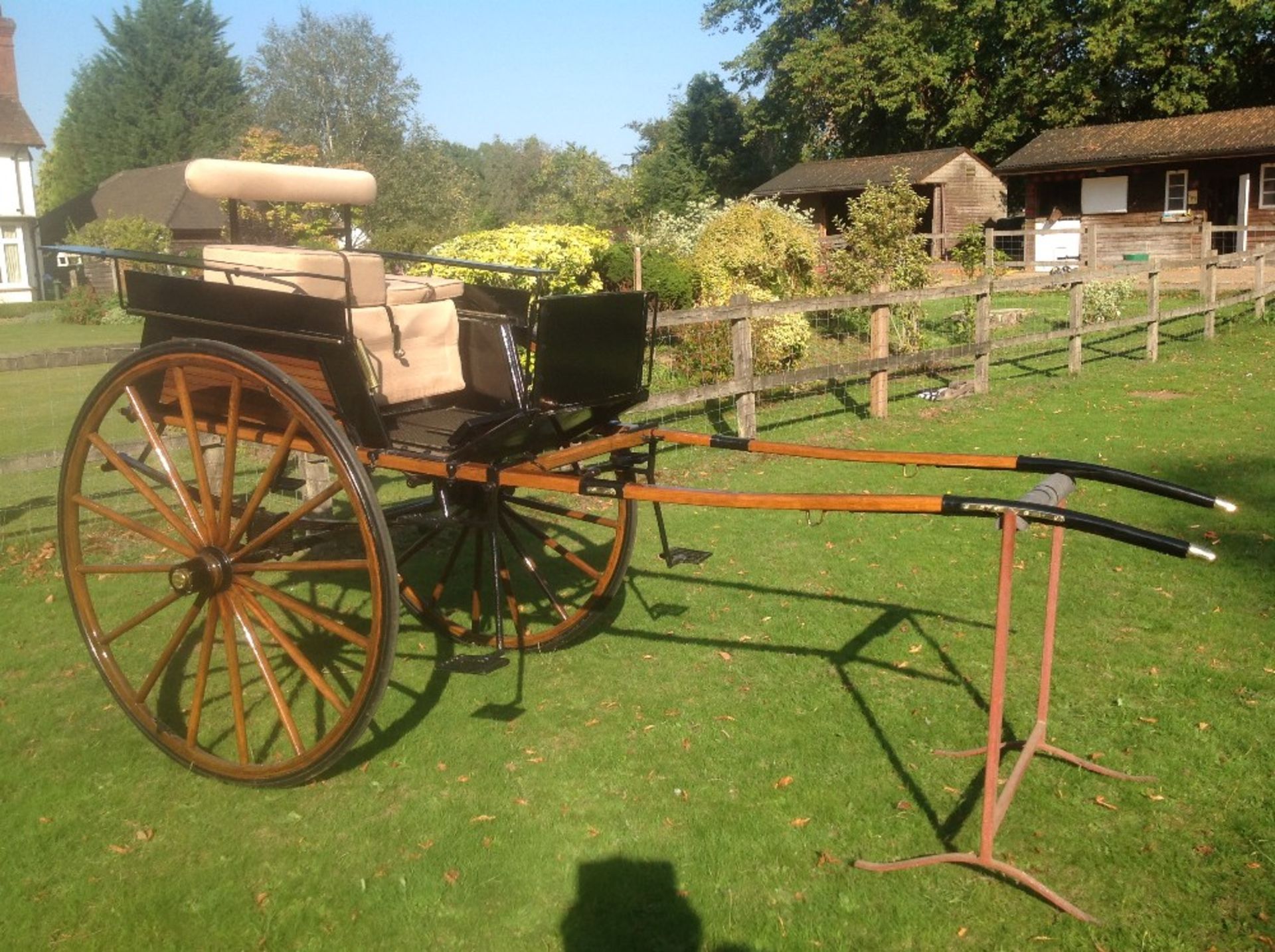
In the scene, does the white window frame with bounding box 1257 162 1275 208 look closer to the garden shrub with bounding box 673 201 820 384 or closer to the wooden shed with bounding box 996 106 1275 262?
the wooden shed with bounding box 996 106 1275 262

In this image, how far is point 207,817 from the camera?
4152 mm

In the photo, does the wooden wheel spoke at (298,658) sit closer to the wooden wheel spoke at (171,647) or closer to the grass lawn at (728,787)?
the wooden wheel spoke at (171,647)

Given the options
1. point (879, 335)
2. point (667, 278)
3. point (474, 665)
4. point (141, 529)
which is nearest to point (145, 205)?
point (667, 278)

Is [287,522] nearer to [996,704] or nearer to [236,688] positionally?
[236,688]

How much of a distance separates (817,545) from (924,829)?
3448 millimetres

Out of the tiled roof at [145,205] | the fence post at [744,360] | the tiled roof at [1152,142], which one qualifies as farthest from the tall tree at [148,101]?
the fence post at [744,360]

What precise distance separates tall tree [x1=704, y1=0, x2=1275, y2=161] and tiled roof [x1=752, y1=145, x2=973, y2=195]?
3561 mm

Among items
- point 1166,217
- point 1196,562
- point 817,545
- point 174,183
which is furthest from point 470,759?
point 174,183

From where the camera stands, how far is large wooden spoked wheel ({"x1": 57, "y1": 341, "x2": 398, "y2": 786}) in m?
3.98

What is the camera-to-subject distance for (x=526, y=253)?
10.5 meters

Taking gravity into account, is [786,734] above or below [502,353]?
below

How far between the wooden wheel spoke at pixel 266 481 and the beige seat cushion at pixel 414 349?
0.61 m

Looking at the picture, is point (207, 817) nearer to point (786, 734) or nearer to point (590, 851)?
point (590, 851)

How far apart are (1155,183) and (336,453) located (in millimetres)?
35577
